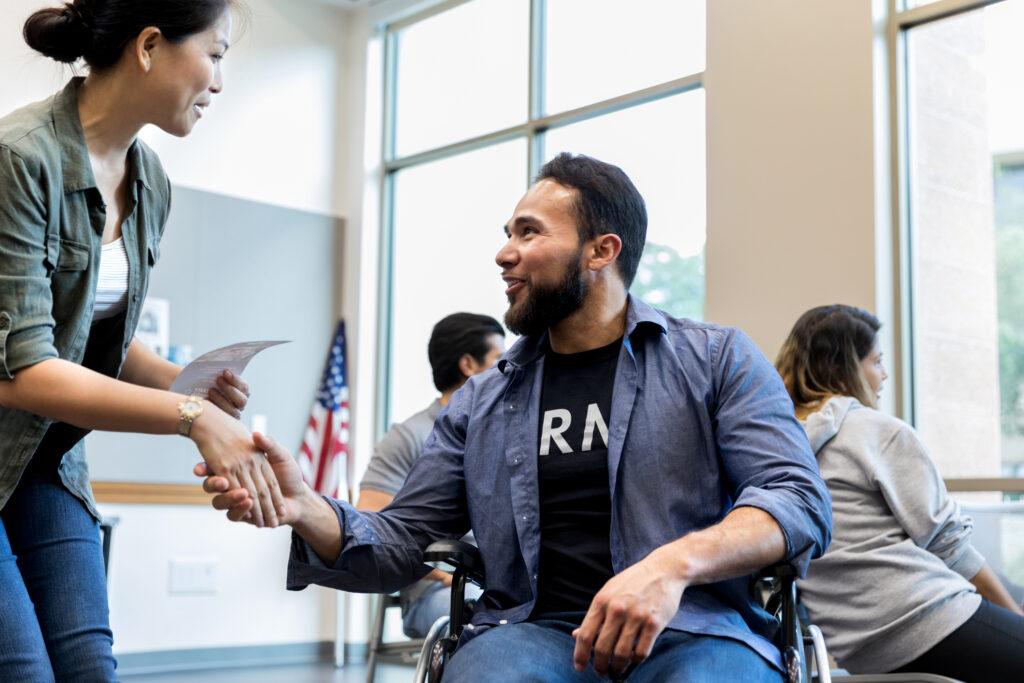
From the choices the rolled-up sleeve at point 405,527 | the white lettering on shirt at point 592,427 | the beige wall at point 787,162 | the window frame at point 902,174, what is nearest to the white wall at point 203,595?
the beige wall at point 787,162

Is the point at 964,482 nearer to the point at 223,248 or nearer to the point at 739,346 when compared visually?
the point at 739,346

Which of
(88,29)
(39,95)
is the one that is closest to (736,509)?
(88,29)

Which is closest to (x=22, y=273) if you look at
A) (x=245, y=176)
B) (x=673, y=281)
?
(x=673, y=281)

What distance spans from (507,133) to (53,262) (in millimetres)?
4639

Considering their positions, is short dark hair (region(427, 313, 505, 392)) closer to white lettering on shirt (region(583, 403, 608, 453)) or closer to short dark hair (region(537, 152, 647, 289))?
short dark hair (region(537, 152, 647, 289))

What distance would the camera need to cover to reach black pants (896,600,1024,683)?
230 cm

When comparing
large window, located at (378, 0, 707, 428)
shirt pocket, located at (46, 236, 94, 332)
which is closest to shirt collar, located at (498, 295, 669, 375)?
shirt pocket, located at (46, 236, 94, 332)

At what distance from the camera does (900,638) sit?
7.80ft

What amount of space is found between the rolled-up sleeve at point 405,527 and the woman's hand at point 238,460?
0.14m

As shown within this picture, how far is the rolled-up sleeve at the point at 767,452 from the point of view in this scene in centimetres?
168

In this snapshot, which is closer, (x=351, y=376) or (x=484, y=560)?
(x=484, y=560)

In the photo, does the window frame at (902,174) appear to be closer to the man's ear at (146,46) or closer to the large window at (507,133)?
the large window at (507,133)

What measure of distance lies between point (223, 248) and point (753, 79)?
3025 mm

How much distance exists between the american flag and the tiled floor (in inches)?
37.7
